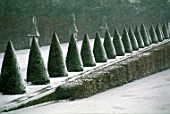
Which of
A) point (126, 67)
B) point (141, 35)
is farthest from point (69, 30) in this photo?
point (126, 67)

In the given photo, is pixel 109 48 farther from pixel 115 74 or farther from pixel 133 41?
pixel 115 74

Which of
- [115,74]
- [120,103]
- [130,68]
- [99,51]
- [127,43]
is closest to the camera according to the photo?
[120,103]

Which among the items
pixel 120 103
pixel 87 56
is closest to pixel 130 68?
pixel 87 56

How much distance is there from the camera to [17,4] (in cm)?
2017

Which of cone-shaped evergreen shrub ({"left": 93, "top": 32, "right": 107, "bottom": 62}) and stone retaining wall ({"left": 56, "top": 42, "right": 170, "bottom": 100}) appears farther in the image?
cone-shaped evergreen shrub ({"left": 93, "top": 32, "right": 107, "bottom": 62})

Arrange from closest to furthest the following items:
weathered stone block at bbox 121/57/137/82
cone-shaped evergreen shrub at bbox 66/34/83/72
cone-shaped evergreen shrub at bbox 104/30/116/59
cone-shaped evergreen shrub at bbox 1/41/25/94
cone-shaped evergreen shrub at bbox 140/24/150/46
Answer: cone-shaped evergreen shrub at bbox 1/41/25/94 → cone-shaped evergreen shrub at bbox 66/34/83/72 → weathered stone block at bbox 121/57/137/82 → cone-shaped evergreen shrub at bbox 104/30/116/59 → cone-shaped evergreen shrub at bbox 140/24/150/46

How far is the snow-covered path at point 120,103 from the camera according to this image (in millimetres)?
8773

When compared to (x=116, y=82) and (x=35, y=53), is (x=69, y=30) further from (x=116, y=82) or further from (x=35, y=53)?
(x=35, y=53)

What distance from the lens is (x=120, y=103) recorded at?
32.5 ft

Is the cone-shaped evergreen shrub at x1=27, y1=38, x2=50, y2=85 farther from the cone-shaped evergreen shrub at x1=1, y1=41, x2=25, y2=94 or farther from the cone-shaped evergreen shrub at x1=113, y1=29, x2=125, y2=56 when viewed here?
the cone-shaped evergreen shrub at x1=113, y1=29, x2=125, y2=56

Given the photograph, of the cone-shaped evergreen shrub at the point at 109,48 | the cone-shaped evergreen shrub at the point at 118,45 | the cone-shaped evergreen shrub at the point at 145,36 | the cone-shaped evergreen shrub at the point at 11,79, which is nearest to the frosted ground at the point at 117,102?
the cone-shaped evergreen shrub at the point at 11,79

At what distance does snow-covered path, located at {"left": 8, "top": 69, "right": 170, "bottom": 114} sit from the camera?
28.8 feet

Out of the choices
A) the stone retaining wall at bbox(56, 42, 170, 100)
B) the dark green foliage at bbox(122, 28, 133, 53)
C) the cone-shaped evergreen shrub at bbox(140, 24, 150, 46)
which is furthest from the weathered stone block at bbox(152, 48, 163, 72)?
the cone-shaped evergreen shrub at bbox(140, 24, 150, 46)

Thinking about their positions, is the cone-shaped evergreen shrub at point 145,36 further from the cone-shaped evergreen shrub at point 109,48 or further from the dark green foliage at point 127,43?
the cone-shaped evergreen shrub at point 109,48
